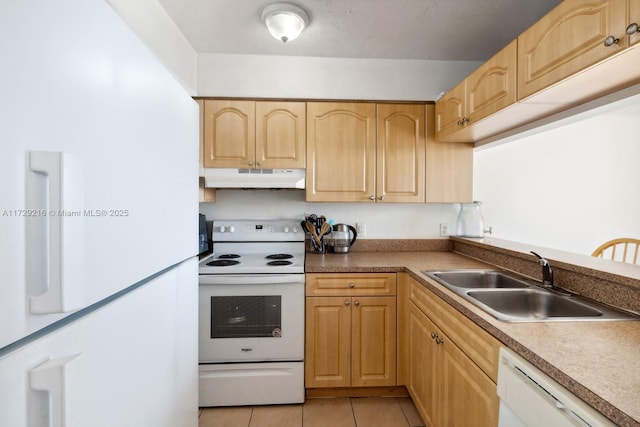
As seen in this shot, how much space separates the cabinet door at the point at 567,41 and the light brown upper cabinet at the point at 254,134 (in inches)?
54.7

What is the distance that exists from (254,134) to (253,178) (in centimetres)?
33

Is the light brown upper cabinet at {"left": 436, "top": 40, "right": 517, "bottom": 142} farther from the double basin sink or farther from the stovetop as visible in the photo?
the stovetop

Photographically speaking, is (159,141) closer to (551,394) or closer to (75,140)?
(75,140)

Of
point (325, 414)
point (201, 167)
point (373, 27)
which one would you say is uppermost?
point (373, 27)

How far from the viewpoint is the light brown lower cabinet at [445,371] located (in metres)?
1.07

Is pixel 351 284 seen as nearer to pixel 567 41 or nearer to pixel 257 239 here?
pixel 257 239

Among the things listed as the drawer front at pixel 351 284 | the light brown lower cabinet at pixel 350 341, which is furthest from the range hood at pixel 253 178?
the light brown lower cabinet at pixel 350 341

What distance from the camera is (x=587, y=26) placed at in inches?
41.6

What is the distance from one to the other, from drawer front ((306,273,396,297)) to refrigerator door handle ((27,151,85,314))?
4.91ft

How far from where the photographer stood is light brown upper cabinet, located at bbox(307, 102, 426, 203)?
2.24 m

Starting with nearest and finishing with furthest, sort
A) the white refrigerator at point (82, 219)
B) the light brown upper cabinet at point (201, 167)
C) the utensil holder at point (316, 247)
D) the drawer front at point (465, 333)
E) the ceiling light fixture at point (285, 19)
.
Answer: the white refrigerator at point (82, 219) → the drawer front at point (465, 333) → the ceiling light fixture at point (285, 19) → the light brown upper cabinet at point (201, 167) → the utensil holder at point (316, 247)

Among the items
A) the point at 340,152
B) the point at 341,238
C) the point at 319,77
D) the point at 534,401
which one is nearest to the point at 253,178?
the point at 340,152

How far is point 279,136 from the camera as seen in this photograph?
222 centimetres

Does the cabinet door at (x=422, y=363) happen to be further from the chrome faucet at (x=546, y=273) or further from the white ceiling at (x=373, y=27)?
the white ceiling at (x=373, y=27)
